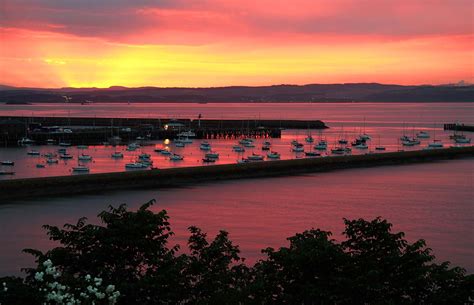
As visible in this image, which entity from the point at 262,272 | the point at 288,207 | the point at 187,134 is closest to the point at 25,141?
the point at 187,134

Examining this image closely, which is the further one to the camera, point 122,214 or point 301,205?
point 301,205

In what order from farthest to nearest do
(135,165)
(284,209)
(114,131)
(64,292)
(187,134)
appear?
(114,131)
(187,134)
(135,165)
(284,209)
(64,292)

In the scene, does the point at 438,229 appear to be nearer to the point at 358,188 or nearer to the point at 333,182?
the point at 358,188

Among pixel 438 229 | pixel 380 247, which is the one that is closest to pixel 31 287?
pixel 380 247

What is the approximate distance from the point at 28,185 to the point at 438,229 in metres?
17.3

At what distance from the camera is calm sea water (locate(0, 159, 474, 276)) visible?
19.7 m

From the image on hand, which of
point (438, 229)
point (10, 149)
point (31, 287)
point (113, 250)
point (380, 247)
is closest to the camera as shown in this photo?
point (31, 287)

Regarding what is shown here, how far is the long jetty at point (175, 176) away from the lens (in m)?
28.3

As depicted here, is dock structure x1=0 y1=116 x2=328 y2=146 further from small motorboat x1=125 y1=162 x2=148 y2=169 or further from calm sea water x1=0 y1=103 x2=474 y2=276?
calm sea water x1=0 y1=103 x2=474 y2=276

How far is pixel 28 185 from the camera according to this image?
92.4 ft

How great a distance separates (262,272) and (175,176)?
25.5m

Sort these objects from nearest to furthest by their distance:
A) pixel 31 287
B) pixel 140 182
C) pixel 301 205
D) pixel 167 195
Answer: pixel 31 287 → pixel 301 205 → pixel 167 195 → pixel 140 182

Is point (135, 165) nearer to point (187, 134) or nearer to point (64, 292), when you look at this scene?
point (187, 134)

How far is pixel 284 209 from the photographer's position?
26.0 meters
